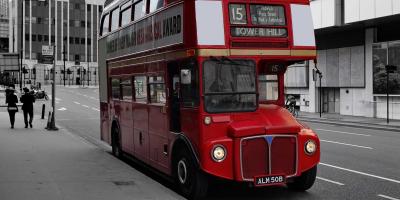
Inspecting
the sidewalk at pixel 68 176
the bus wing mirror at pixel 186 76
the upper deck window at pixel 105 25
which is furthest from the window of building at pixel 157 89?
the upper deck window at pixel 105 25

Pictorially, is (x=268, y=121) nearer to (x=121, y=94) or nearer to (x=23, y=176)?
(x=23, y=176)

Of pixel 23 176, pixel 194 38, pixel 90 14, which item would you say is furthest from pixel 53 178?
pixel 90 14

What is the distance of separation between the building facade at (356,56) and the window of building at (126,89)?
20.0 metres

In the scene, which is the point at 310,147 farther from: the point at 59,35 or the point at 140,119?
the point at 59,35

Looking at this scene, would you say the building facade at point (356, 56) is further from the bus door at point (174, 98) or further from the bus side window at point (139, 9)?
the bus door at point (174, 98)

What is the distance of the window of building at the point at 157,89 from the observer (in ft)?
33.3

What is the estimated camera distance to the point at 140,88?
11.9m

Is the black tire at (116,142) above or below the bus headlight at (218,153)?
below

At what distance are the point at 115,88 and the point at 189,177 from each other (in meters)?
6.09

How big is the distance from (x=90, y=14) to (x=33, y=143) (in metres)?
109

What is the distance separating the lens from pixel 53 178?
403 inches

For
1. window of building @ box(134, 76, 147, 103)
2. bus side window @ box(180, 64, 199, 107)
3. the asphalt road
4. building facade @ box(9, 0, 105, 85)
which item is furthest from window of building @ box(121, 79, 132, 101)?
building facade @ box(9, 0, 105, 85)

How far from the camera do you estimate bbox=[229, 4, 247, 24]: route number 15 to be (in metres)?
8.75

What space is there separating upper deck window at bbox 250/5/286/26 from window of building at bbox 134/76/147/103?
10.7 ft
